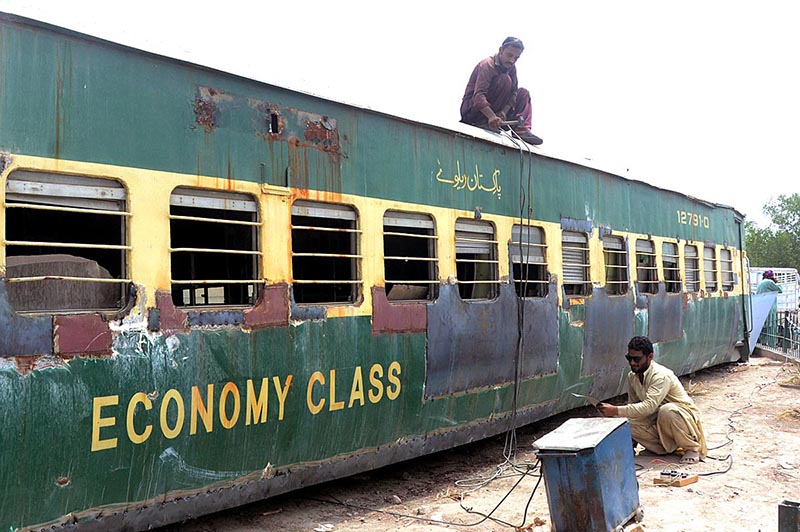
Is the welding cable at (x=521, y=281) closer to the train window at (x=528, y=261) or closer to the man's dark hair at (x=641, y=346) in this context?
the train window at (x=528, y=261)

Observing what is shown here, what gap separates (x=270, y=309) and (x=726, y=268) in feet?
34.2

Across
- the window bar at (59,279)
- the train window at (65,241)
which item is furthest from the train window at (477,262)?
the window bar at (59,279)

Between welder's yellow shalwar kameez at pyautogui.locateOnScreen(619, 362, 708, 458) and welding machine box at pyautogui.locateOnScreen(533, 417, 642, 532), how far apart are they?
5.37ft

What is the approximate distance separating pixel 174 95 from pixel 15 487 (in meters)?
2.13

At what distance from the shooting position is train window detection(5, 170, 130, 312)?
3.46 m

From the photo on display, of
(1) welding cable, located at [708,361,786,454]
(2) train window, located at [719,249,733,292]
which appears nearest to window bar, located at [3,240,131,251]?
(1) welding cable, located at [708,361,786,454]

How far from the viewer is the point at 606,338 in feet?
27.5

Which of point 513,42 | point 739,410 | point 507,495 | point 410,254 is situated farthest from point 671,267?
point 507,495

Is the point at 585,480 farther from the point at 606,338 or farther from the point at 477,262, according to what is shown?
the point at 606,338

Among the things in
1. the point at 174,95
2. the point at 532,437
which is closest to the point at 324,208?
the point at 174,95

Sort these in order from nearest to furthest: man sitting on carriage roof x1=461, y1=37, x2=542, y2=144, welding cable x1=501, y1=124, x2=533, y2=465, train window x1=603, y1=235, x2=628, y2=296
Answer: welding cable x1=501, y1=124, x2=533, y2=465 → man sitting on carriage roof x1=461, y1=37, x2=542, y2=144 → train window x1=603, y1=235, x2=628, y2=296

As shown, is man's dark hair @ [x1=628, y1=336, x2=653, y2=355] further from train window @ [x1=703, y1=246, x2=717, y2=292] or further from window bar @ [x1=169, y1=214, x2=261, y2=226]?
train window @ [x1=703, y1=246, x2=717, y2=292]

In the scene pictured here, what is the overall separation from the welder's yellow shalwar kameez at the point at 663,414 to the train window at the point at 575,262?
1520mm

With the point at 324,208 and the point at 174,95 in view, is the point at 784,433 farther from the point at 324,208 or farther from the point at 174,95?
the point at 174,95
